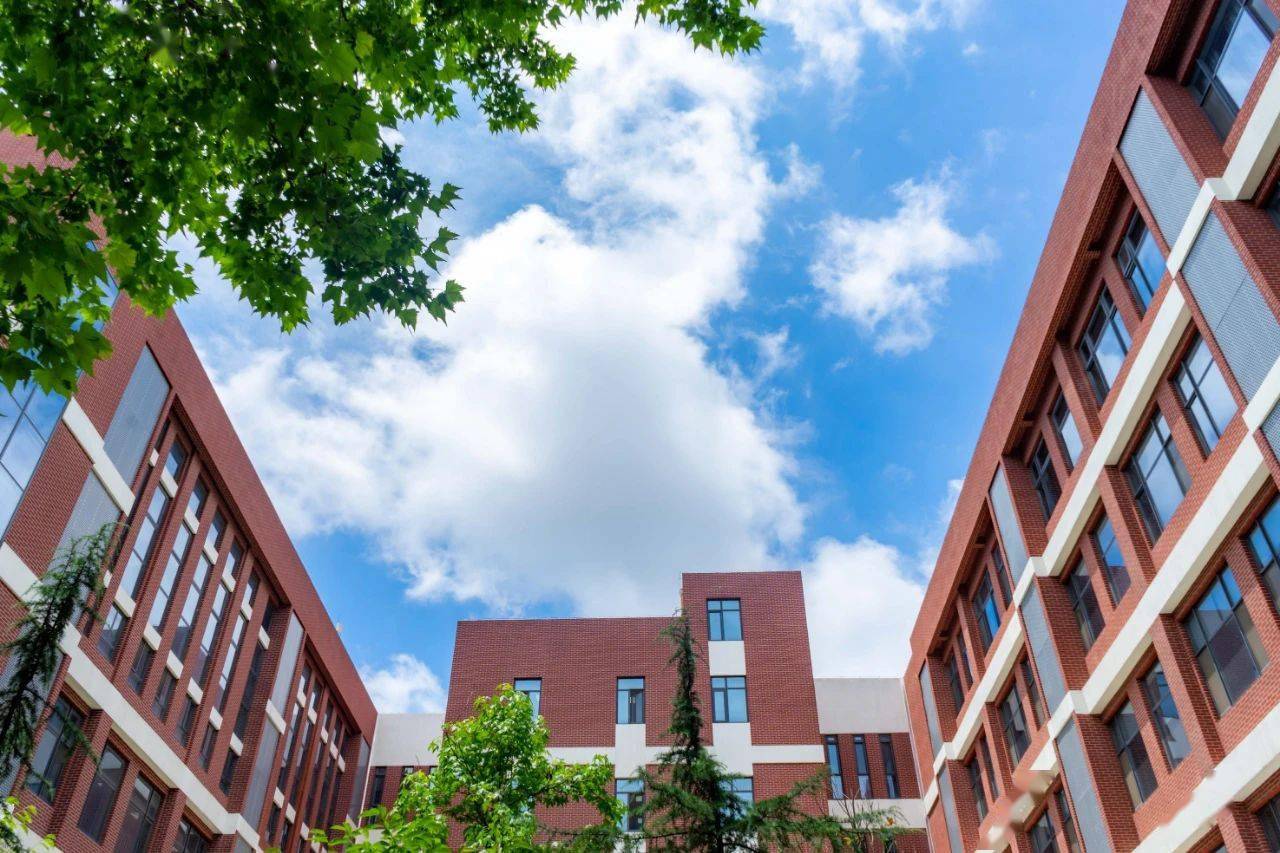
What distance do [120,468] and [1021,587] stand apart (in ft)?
66.8

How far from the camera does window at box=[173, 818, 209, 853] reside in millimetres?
A: 26000

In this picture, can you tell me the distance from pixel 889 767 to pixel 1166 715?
58.9 feet

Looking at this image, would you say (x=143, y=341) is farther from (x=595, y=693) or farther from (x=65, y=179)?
(x=595, y=693)

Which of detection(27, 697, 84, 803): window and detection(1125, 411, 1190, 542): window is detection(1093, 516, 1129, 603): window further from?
detection(27, 697, 84, 803): window

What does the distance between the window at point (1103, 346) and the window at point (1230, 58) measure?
14.9 feet

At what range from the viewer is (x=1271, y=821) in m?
16.0

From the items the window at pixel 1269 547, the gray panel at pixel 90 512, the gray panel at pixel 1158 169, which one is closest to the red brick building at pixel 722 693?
the gray panel at pixel 90 512

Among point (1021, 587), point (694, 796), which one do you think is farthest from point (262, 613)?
point (1021, 587)

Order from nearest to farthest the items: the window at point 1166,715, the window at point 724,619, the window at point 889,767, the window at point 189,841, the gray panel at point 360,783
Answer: the window at point 1166,715 < the window at point 189,841 < the window at point 889,767 < the window at point 724,619 < the gray panel at point 360,783

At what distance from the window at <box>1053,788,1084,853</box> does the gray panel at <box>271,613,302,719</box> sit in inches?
858

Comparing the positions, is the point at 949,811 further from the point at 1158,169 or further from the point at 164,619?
the point at 164,619

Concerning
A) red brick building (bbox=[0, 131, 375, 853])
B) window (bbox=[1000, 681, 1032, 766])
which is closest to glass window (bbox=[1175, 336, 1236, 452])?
window (bbox=[1000, 681, 1032, 766])

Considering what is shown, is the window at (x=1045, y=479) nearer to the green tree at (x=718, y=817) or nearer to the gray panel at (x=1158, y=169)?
the gray panel at (x=1158, y=169)

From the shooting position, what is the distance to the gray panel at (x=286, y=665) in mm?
31719
